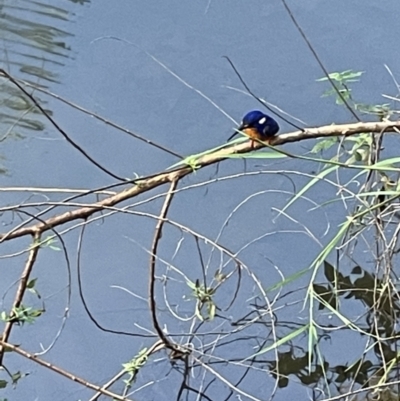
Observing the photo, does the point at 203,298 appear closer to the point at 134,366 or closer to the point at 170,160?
→ the point at 134,366

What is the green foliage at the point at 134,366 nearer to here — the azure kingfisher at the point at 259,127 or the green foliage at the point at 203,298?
the green foliage at the point at 203,298

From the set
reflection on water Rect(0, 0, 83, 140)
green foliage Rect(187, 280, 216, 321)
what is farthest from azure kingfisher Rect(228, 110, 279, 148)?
reflection on water Rect(0, 0, 83, 140)

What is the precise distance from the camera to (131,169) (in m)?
1.59

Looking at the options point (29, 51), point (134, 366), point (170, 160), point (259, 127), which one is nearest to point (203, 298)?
point (134, 366)

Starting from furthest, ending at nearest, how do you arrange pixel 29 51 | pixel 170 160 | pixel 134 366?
1. pixel 29 51
2. pixel 170 160
3. pixel 134 366

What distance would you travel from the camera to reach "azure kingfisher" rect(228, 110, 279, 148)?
48.0 inches

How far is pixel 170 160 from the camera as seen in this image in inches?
63.1

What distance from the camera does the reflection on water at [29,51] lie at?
1.69 meters

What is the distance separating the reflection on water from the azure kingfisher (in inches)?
23.2

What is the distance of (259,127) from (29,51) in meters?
0.79

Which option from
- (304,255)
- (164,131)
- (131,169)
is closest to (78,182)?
(131,169)

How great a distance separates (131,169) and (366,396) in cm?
61

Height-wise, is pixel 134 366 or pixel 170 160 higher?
pixel 170 160

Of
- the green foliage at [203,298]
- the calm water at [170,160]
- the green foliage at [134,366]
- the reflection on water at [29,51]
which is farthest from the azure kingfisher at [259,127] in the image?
the reflection on water at [29,51]
